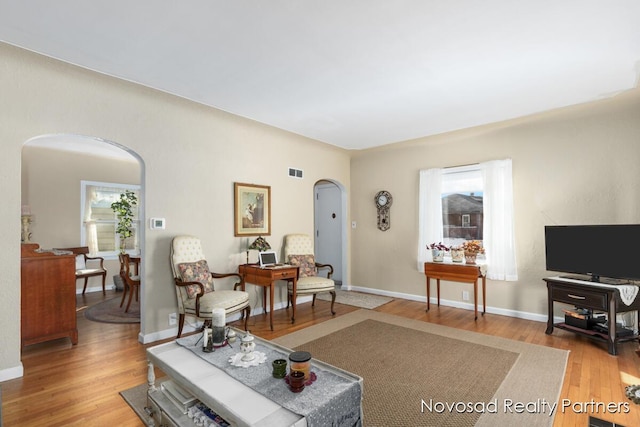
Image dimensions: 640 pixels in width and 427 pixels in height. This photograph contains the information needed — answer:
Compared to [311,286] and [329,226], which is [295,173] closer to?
[311,286]

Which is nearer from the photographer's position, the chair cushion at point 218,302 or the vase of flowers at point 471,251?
the chair cushion at point 218,302

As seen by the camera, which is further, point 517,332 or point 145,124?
point 517,332

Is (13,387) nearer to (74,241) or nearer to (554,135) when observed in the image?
(74,241)

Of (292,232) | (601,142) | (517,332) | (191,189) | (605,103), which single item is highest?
(605,103)

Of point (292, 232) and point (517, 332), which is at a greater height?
point (292, 232)

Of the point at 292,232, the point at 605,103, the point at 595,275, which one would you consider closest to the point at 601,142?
the point at 605,103

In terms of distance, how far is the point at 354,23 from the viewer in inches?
91.6

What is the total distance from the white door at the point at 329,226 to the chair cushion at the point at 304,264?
188 cm

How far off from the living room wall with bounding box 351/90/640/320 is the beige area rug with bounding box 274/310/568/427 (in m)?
1.32

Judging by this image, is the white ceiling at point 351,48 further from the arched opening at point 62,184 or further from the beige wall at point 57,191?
the beige wall at point 57,191

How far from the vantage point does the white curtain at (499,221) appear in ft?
14.8

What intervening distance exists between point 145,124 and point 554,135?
196 inches

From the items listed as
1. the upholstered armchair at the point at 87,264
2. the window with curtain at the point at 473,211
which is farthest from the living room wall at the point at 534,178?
the upholstered armchair at the point at 87,264

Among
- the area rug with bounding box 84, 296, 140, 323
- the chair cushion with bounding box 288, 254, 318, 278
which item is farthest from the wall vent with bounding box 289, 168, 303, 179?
the area rug with bounding box 84, 296, 140, 323
